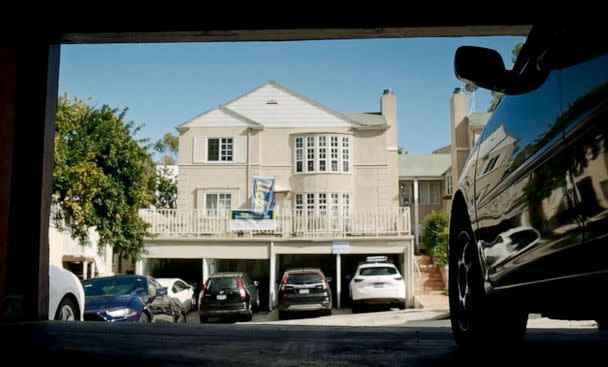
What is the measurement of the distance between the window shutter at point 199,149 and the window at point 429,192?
13140mm

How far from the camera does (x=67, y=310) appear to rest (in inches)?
289

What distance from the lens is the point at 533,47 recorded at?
292cm

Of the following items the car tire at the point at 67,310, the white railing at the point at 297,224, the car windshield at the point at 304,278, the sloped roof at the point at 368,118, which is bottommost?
the car windshield at the point at 304,278

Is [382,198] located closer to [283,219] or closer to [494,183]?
[283,219]

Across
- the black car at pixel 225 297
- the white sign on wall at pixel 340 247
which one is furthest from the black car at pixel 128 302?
the white sign on wall at pixel 340 247

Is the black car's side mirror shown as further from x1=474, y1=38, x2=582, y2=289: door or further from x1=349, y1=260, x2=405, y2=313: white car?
x1=349, y1=260, x2=405, y2=313: white car

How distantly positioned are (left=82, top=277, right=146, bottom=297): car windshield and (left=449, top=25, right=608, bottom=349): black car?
10752 millimetres

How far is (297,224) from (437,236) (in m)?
7.13

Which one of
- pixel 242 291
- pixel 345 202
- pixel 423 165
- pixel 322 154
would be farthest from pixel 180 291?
pixel 423 165

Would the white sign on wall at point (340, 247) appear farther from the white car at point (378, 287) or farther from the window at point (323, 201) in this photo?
the white car at point (378, 287)

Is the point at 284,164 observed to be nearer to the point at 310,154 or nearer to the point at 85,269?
the point at 310,154

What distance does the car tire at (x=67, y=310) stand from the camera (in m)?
7.01

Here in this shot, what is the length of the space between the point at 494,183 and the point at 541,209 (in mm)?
668

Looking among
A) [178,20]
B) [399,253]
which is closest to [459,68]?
[178,20]
